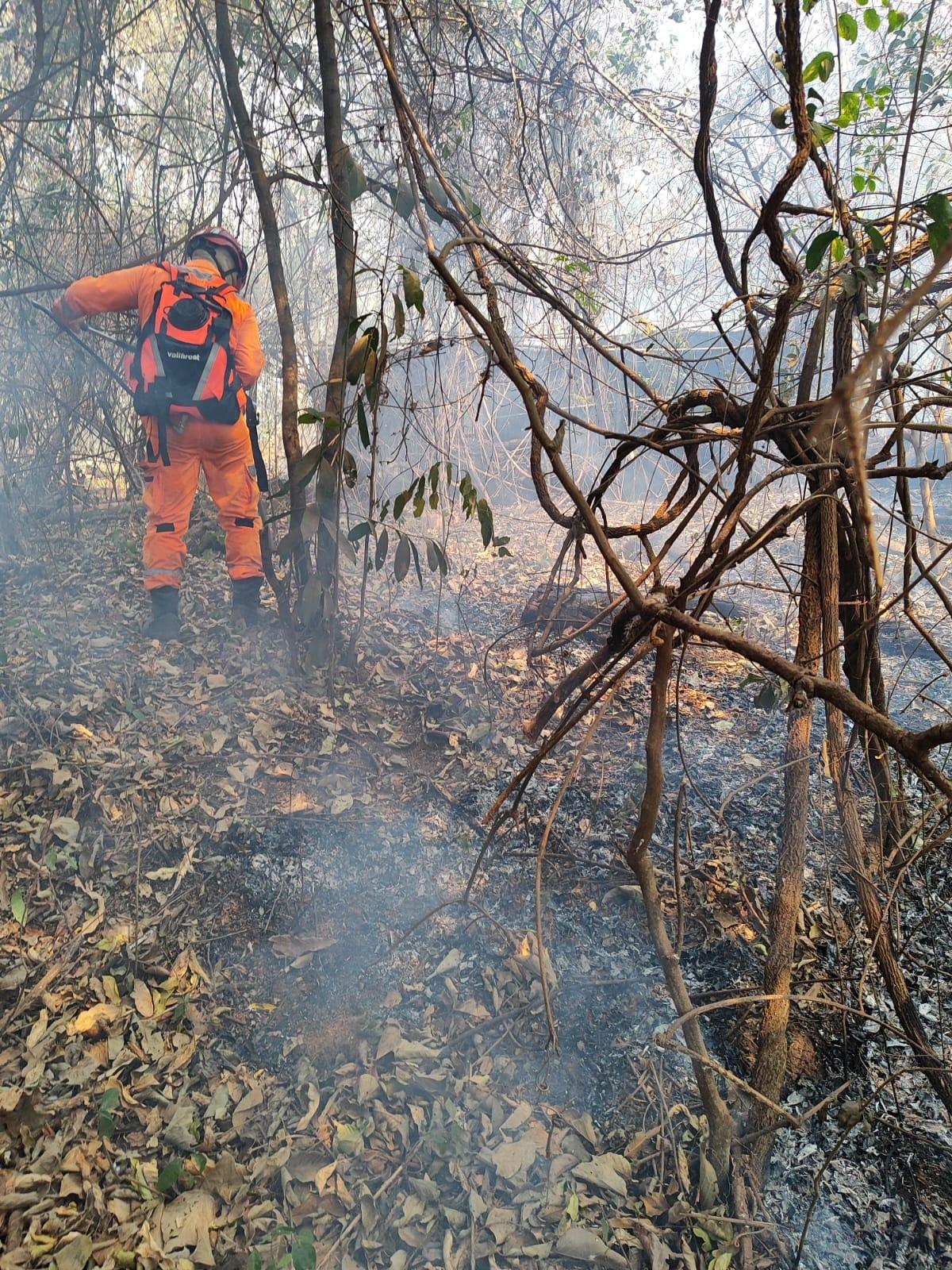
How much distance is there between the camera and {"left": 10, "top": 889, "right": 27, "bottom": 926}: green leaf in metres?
2.08

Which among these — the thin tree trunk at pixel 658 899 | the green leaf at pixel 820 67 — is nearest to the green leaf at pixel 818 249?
the green leaf at pixel 820 67

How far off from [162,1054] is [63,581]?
9.43 feet

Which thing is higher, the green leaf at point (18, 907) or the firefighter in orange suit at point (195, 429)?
the firefighter in orange suit at point (195, 429)

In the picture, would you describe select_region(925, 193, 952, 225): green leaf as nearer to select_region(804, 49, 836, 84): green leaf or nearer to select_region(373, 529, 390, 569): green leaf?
select_region(804, 49, 836, 84): green leaf

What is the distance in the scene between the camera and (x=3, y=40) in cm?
400

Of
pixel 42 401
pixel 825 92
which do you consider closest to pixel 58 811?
pixel 42 401

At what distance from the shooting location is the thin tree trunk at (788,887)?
1455 millimetres

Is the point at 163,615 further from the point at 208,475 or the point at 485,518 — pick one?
the point at 485,518

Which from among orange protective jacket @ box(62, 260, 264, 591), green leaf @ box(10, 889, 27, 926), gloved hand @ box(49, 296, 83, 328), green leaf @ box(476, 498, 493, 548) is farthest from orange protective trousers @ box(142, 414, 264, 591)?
green leaf @ box(10, 889, 27, 926)

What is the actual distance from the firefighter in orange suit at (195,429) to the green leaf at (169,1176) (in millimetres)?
2334

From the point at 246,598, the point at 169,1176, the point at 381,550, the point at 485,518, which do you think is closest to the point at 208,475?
the point at 246,598

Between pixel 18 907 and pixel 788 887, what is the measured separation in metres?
2.11

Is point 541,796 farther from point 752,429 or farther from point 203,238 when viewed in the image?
point 203,238

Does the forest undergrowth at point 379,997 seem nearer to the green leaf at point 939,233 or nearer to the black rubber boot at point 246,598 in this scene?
the black rubber boot at point 246,598
